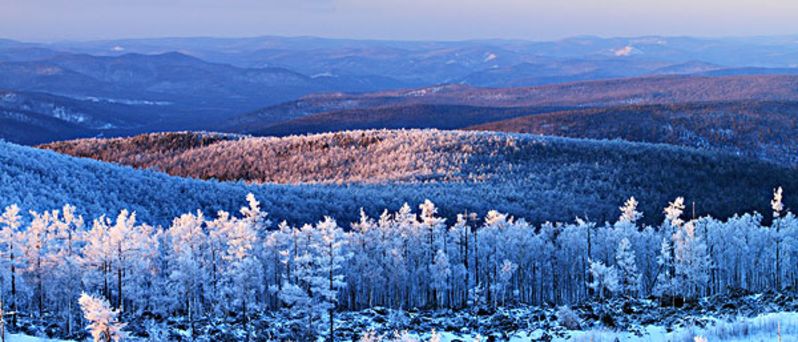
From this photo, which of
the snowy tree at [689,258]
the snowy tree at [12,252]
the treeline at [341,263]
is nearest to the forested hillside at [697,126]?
the treeline at [341,263]

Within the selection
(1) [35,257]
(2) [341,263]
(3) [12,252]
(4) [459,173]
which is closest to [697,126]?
(4) [459,173]

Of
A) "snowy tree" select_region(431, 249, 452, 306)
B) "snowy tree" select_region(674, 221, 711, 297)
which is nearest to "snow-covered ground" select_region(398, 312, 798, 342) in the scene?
"snowy tree" select_region(431, 249, 452, 306)

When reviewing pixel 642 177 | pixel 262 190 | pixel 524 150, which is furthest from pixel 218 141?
pixel 642 177

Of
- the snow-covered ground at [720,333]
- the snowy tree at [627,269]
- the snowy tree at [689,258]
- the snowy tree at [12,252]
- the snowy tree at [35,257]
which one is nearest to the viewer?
the snow-covered ground at [720,333]

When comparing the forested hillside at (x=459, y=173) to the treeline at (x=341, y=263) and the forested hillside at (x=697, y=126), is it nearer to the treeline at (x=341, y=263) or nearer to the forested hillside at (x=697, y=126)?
the treeline at (x=341, y=263)

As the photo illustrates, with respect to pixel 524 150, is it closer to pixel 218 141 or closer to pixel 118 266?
pixel 218 141

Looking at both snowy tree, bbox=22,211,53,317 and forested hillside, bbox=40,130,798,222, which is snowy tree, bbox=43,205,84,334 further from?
Answer: forested hillside, bbox=40,130,798,222

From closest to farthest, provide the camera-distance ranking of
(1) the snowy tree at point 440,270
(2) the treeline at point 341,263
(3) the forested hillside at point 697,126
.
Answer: (2) the treeline at point 341,263
(1) the snowy tree at point 440,270
(3) the forested hillside at point 697,126
